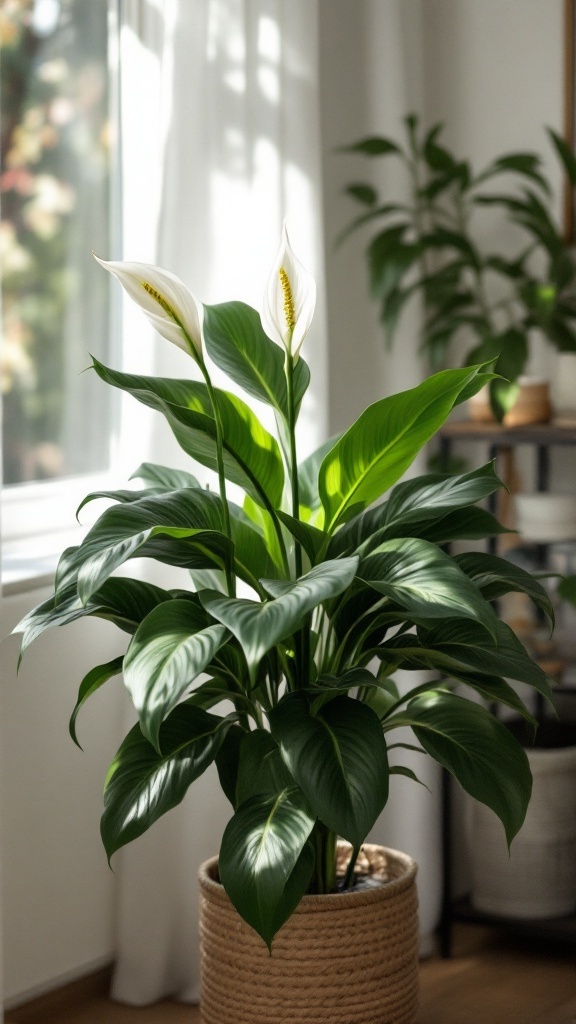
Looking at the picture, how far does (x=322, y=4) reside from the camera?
2609 mm

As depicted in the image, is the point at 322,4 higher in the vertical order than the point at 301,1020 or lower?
higher

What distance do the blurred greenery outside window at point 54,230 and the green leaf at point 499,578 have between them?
94 cm

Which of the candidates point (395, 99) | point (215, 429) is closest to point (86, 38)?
point (395, 99)

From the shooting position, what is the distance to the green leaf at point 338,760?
4.77 ft

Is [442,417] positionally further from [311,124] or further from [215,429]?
[311,124]

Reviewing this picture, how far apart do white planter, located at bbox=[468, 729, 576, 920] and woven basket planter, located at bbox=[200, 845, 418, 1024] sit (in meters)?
0.85

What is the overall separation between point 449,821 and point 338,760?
1192 mm

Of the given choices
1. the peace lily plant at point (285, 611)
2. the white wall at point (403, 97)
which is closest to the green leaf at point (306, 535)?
the peace lily plant at point (285, 611)

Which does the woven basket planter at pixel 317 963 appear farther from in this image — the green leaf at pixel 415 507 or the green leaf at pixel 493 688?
the green leaf at pixel 415 507

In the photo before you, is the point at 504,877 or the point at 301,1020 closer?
the point at 301,1020

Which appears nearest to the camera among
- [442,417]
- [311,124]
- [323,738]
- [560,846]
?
[323,738]

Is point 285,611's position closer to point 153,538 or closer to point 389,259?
point 153,538

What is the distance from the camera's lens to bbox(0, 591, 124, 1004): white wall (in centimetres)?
213

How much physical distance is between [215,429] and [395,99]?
1.25 m
